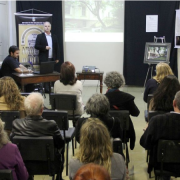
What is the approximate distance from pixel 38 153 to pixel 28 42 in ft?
18.3

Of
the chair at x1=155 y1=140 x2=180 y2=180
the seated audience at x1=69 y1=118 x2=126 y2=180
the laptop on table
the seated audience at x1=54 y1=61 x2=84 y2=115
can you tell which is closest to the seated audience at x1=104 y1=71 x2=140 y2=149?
the seated audience at x1=54 y1=61 x2=84 y2=115

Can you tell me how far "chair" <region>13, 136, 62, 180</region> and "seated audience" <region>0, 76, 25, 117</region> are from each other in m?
0.94

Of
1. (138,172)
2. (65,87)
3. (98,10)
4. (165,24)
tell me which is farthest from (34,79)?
(165,24)

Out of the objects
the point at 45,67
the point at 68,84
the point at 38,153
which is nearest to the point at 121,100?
the point at 68,84

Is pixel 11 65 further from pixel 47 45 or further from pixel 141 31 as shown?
pixel 141 31

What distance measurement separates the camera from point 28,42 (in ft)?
25.0

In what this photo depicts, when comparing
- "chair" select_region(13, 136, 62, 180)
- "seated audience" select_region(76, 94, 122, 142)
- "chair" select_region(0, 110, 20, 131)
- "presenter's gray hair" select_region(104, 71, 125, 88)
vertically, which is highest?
"presenter's gray hair" select_region(104, 71, 125, 88)

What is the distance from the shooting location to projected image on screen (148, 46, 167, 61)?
7.64 metres

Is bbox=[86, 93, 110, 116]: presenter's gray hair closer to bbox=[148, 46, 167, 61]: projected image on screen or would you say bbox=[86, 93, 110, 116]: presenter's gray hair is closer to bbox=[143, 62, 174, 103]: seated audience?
bbox=[143, 62, 174, 103]: seated audience

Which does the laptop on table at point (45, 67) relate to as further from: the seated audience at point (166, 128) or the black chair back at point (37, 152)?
the seated audience at point (166, 128)

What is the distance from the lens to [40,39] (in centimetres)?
732

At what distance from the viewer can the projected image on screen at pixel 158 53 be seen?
7637 mm

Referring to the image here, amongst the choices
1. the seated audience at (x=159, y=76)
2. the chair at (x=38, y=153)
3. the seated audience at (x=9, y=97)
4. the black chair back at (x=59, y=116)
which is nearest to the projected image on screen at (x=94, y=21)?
the seated audience at (x=159, y=76)

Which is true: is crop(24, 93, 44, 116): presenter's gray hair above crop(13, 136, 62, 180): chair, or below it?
above
